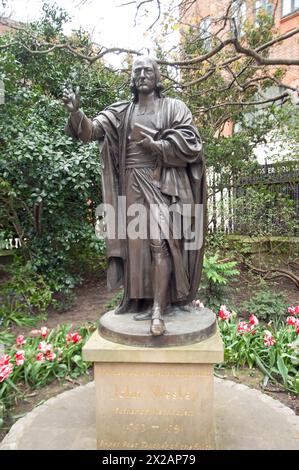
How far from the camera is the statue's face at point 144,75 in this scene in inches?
105

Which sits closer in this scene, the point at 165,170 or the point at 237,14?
the point at 165,170

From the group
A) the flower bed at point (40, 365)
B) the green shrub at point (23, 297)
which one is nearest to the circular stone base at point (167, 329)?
the flower bed at point (40, 365)

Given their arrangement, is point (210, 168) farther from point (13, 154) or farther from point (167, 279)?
point (167, 279)

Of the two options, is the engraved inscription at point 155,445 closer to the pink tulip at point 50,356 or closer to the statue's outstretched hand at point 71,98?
the pink tulip at point 50,356

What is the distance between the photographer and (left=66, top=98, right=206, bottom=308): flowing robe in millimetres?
2617

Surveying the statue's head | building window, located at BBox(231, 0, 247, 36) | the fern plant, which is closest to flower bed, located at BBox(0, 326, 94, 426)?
the fern plant

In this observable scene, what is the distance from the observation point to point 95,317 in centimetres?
640

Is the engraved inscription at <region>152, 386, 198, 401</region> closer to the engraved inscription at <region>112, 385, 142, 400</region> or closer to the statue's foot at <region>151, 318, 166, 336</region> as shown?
the engraved inscription at <region>112, 385, 142, 400</region>

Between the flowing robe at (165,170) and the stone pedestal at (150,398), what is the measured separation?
1.76 feet

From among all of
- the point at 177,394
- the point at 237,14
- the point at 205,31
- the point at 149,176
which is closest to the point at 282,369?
the point at 177,394

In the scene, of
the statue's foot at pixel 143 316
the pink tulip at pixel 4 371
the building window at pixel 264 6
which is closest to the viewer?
the statue's foot at pixel 143 316

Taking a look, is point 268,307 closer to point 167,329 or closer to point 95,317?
point 95,317

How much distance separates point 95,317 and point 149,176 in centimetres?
427
